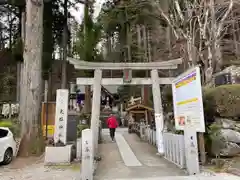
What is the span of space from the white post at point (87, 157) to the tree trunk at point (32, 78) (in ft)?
16.1

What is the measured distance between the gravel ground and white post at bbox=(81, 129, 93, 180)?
0.49 m

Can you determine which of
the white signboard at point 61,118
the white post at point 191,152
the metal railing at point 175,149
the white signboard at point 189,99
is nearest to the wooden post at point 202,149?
the white signboard at point 189,99

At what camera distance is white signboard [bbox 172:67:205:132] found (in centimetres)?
695

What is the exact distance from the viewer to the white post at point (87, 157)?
20.3 ft

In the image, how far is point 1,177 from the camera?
7.21 meters

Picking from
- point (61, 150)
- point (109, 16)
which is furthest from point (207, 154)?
point (109, 16)

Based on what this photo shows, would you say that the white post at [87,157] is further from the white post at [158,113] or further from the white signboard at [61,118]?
the white post at [158,113]

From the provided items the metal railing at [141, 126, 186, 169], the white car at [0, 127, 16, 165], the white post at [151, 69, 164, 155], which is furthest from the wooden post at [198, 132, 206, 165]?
the white car at [0, 127, 16, 165]

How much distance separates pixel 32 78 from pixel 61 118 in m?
2.89

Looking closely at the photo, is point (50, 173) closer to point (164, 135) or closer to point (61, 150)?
point (61, 150)

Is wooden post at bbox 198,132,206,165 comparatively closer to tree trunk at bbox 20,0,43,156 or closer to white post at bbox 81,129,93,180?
white post at bbox 81,129,93,180

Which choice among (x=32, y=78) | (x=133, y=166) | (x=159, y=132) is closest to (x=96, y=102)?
(x=159, y=132)

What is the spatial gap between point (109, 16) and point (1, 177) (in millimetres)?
17580

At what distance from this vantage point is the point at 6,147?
9203 mm
